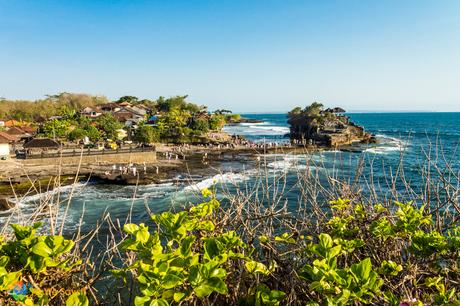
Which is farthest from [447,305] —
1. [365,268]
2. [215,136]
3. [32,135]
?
[215,136]

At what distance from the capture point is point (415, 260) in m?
2.54

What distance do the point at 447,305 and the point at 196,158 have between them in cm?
4044

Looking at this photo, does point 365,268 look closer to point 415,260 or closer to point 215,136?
point 415,260

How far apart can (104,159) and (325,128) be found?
4413 centimetres

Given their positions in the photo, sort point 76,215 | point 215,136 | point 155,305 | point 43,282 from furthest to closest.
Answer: point 215,136
point 76,215
point 43,282
point 155,305

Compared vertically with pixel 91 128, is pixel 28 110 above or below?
above

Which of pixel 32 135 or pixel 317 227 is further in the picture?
pixel 32 135

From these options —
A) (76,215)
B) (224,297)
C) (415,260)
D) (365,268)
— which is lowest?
(76,215)

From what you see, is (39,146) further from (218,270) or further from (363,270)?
(363,270)

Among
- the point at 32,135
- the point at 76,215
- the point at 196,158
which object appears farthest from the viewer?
the point at 32,135

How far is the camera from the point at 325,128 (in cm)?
6381

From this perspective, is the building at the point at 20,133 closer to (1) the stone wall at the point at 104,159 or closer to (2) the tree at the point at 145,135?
(1) the stone wall at the point at 104,159

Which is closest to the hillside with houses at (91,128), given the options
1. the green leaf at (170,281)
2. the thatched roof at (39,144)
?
the thatched roof at (39,144)

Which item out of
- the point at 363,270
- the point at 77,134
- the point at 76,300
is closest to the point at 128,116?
the point at 77,134
